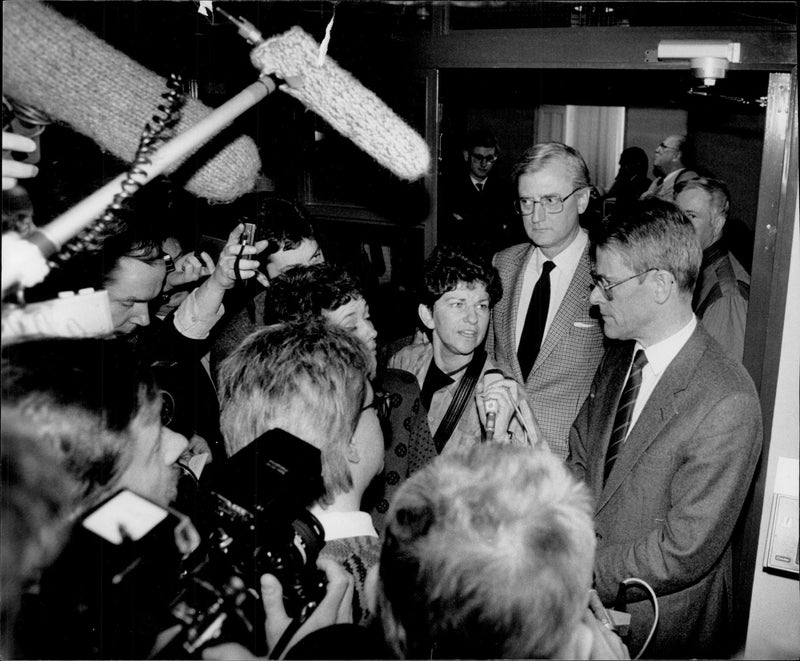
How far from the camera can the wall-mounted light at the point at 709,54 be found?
183 cm

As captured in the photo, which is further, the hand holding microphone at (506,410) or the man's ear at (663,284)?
the hand holding microphone at (506,410)

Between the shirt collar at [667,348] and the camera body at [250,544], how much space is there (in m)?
1.16

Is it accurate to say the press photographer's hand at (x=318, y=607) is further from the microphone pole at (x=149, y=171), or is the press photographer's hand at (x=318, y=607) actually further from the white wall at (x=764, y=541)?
the white wall at (x=764, y=541)

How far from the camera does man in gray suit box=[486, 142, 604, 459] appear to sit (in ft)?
8.77

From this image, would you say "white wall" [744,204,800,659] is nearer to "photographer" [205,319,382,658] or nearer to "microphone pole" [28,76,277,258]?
"photographer" [205,319,382,658]

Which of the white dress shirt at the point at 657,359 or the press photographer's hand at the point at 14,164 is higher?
the press photographer's hand at the point at 14,164

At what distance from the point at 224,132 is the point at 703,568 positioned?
5.27 feet

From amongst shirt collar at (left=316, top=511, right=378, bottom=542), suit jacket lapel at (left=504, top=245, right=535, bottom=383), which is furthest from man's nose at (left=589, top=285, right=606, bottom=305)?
shirt collar at (left=316, top=511, right=378, bottom=542)

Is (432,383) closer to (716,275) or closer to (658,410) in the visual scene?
(658,410)

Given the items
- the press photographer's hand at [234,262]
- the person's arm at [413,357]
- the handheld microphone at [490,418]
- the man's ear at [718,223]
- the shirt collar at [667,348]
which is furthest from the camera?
the man's ear at [718,223]

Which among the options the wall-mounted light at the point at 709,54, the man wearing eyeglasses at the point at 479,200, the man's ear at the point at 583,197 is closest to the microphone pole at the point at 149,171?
the wall-mounted light at the point at 709,54

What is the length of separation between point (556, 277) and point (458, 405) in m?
0.75

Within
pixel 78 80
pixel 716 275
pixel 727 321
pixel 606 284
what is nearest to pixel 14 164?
pixel 78 80

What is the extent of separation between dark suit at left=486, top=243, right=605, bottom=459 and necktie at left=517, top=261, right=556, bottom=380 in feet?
0.12
